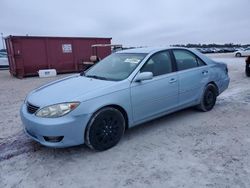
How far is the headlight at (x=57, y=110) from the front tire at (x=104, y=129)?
34 centimetres

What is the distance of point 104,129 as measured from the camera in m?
3.52

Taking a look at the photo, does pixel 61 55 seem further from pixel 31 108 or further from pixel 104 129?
Result: pixel 104 129

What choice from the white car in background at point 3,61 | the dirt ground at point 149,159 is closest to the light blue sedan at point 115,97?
the dirt ground at point 149,159

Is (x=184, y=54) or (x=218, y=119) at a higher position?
(x=184, y=54)

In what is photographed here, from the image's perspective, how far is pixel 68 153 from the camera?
355cm

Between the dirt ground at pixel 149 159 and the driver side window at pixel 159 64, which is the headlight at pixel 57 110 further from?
the driver side window at pixel 159 64

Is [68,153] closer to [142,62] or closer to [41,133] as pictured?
[41,133]

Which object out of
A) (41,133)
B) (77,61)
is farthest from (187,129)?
(77,61)

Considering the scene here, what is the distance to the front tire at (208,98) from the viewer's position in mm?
5201

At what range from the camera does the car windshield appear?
158 inches

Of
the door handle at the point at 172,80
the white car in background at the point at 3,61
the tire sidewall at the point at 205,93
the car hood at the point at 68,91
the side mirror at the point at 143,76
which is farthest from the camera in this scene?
the white car in background at the point at 3,61

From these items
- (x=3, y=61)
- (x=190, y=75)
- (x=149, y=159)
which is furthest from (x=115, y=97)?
(x=3, y=61)

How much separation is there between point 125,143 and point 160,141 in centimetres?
56

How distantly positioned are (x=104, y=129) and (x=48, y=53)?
41.0 ft
